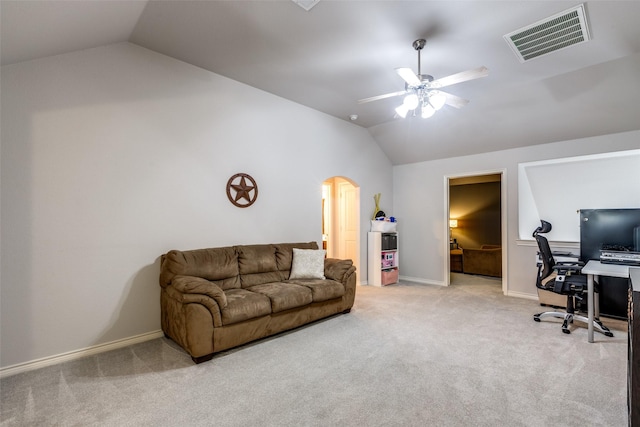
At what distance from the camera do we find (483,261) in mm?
6781

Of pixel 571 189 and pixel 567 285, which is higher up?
pixel 571 189

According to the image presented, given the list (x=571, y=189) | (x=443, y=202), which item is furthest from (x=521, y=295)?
(x=443, y=202)

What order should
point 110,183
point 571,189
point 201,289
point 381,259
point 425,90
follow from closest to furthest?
1. point 201,289
2. point 425,90
3. point 110,183
4. point 571,189
5. point 381,259

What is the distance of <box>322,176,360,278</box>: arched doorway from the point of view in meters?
5.85

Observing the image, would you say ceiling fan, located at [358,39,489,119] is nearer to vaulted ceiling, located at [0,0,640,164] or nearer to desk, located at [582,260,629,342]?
vaulted ceiling, located at [0,0,640,164]

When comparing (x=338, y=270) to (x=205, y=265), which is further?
(x=338, y=270)

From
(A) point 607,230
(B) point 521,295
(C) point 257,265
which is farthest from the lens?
(B) point 521,295

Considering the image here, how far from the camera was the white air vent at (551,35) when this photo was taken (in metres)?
2.58

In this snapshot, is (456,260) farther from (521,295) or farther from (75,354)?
(75,354)

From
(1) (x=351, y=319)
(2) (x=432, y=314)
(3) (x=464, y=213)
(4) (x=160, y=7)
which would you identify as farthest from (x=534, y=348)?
(3) (x=464, y=213)

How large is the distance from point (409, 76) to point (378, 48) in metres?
0.72

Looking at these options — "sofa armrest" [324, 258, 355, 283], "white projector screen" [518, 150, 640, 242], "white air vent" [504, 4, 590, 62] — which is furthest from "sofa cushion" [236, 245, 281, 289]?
"white projector screen" [518, 150, 640, 242]

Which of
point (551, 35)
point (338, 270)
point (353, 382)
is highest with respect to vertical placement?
point (551, 35)

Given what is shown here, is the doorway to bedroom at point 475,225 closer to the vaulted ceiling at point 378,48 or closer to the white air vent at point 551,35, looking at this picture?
the vaulted ceiling at point 378,48
